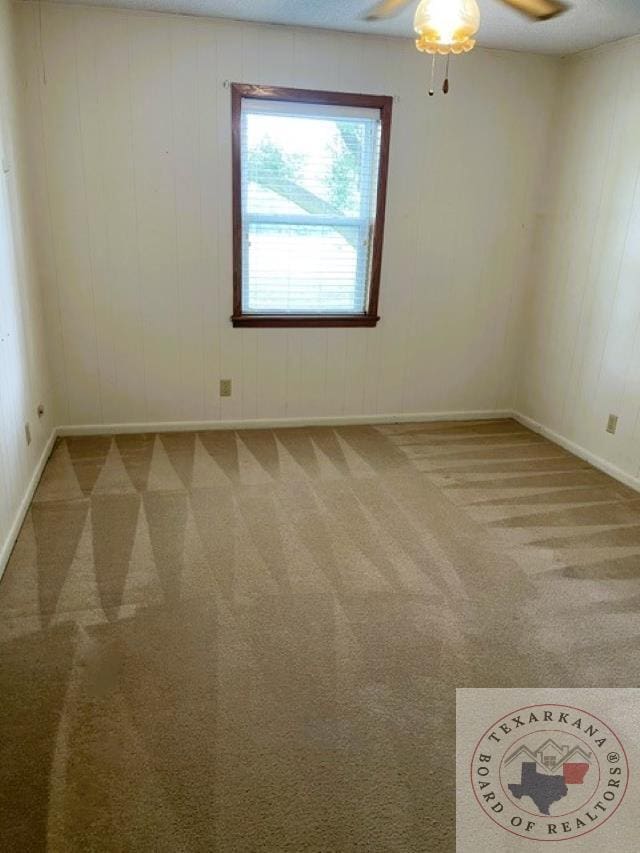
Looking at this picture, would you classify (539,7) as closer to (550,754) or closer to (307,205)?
(307,205)

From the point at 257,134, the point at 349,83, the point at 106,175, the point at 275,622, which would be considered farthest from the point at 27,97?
the point at 275,622

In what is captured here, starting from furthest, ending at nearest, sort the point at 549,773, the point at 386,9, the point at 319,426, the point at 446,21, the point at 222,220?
the point at 319,426 < the point at 222,220 < the point at 386,9 < the point at 446,21 < the point at 549,773

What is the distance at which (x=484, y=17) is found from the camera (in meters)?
3.24

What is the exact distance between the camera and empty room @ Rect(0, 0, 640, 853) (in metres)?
1.69

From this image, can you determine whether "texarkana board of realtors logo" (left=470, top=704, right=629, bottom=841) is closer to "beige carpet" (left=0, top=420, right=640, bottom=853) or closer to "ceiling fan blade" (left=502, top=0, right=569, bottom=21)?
"beige carpet" (left=0, top=420, right=640, bottom=853)

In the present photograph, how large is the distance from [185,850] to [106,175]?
351 cm

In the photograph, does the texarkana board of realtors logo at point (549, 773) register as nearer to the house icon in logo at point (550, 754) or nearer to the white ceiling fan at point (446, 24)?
the house icon in logo at point (550, 754)

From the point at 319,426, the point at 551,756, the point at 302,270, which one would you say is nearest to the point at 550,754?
the point at 551,756

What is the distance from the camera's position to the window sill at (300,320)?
410 cm

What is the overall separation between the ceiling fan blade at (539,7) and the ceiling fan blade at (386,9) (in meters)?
0.51

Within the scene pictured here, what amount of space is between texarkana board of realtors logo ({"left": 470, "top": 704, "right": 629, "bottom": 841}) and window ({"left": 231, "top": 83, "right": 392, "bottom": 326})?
9.67 ft

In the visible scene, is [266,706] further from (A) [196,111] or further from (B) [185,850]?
(A) [196,111]

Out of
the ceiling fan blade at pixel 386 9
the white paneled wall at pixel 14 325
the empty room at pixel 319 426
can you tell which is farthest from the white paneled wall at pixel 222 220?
the ceiling fan blade at pixel 386 9

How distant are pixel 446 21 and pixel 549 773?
2.48m
